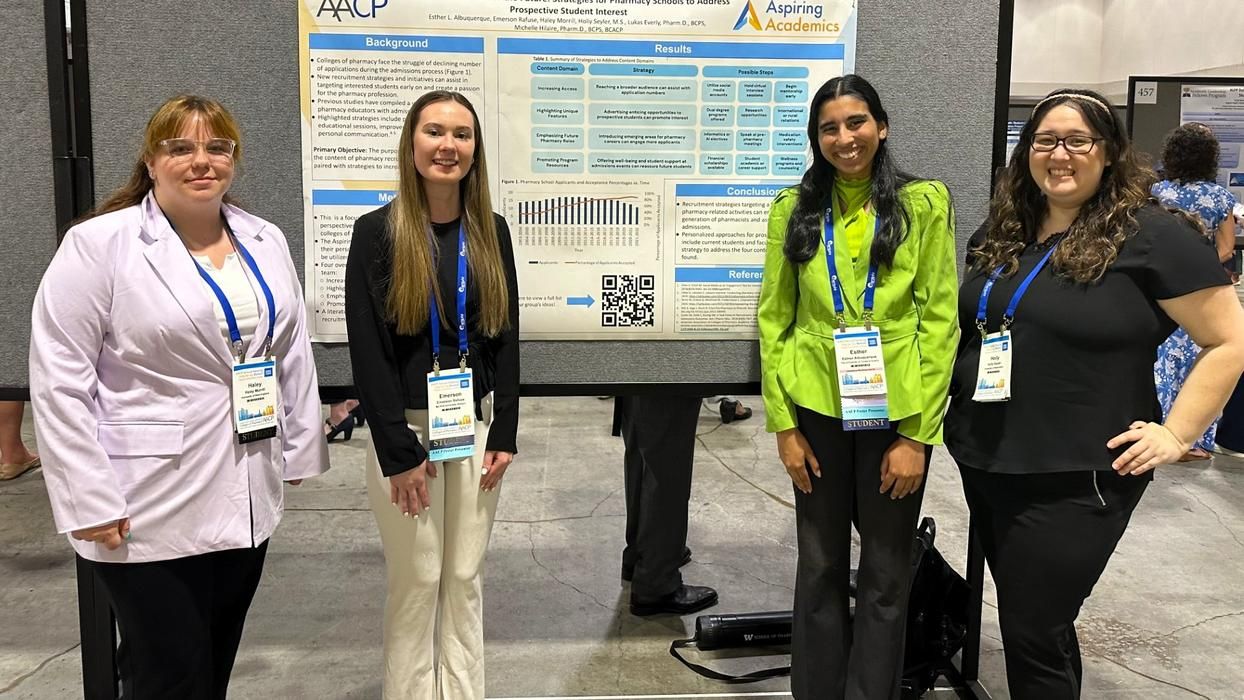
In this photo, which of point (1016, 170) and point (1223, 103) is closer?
point (1016, 170)

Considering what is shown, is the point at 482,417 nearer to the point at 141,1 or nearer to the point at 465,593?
the point at 465,593

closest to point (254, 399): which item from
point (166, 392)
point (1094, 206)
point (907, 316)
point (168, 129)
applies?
point (166, 392)

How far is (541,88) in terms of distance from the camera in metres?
2.02

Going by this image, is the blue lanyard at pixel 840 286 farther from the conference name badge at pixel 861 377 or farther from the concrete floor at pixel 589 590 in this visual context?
the concrete floor at pixel 589 590

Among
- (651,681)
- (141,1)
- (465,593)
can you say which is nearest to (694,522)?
(651,681)

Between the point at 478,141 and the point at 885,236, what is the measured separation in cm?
83

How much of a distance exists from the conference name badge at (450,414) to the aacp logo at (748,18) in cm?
103

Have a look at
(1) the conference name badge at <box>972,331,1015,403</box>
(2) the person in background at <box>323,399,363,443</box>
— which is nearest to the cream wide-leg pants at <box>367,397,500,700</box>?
(1) the conference name badge at <box>972,331,1015,403</box>

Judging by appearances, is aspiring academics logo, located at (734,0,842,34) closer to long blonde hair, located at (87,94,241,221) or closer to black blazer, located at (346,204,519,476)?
black blazer, located at (346,204,519,476)

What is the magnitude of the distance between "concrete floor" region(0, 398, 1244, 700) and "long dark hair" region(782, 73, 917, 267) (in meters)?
1.27

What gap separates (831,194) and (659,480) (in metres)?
1.23

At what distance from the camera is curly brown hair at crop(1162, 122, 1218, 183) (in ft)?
13.7

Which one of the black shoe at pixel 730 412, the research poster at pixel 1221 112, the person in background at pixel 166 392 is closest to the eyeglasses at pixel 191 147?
the person in background at pixel 166 392

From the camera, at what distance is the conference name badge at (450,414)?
1709 millimetres
